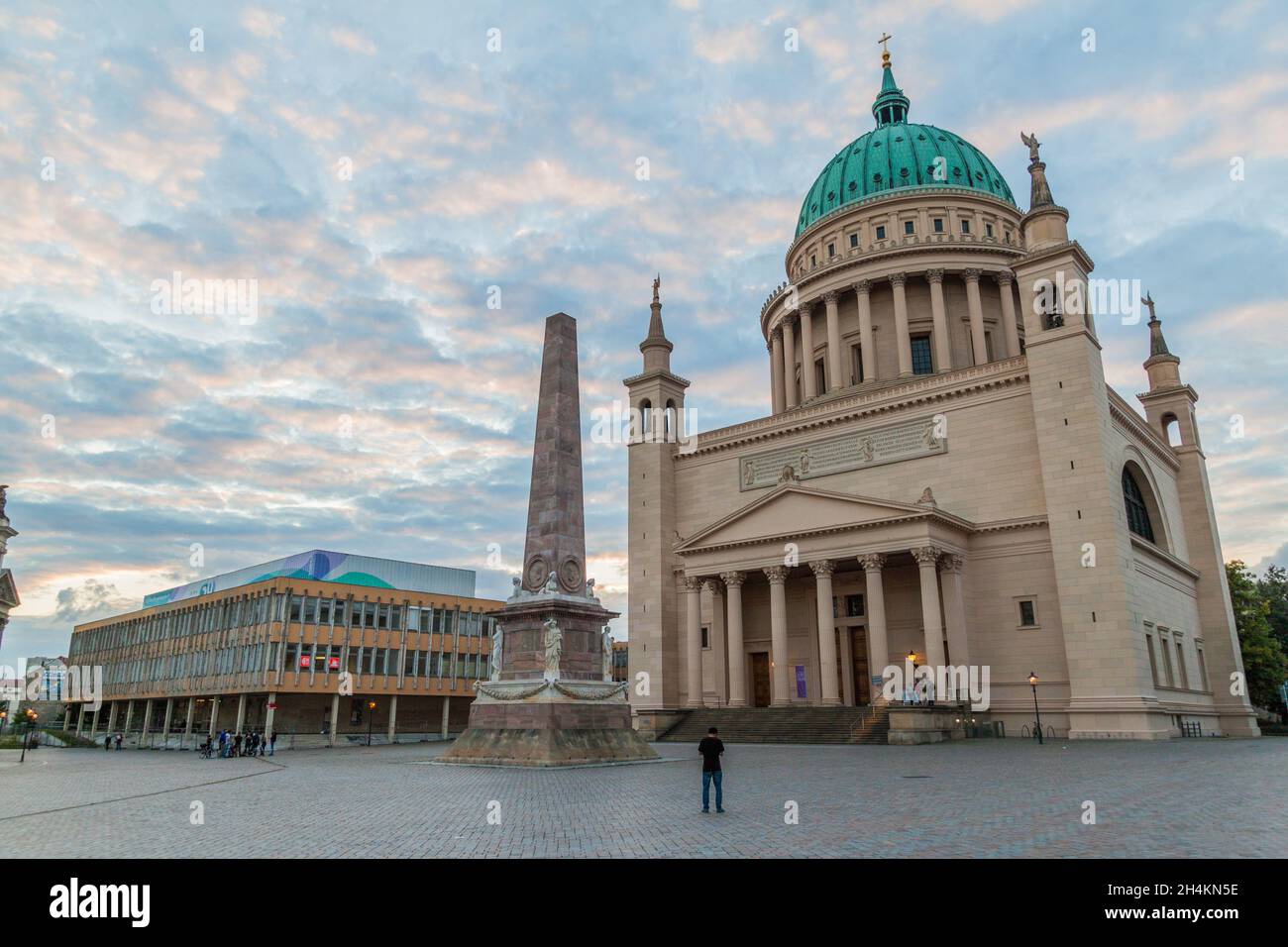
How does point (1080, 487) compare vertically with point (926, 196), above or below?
below

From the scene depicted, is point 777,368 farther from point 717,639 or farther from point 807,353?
point 717,639

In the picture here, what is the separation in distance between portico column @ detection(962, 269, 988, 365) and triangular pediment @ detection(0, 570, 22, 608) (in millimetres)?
61756

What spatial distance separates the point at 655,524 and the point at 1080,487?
26.1 meters

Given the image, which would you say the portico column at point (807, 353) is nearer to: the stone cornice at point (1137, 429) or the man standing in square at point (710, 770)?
the stone cornice at point (1137, 429)

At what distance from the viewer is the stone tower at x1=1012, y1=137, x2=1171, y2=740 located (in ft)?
121

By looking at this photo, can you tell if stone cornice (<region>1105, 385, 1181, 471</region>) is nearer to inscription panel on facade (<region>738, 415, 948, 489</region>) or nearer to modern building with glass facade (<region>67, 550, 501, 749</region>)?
inscription panel on facade (<region>738, 415, 948, 489</region>)

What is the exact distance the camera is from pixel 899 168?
68062 mm

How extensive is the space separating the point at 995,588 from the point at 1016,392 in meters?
10.5

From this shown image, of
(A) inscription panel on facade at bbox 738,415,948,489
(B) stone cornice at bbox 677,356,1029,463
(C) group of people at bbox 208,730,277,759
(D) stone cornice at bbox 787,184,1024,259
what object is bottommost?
(C) group of people at bbox 208,730,277,759

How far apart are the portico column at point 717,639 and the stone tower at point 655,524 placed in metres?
3.84

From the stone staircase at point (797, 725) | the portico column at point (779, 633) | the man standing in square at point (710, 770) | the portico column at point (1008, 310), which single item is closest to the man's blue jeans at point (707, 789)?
the man standing in square at point (710, 770)

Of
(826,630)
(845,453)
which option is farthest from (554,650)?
(845,453)

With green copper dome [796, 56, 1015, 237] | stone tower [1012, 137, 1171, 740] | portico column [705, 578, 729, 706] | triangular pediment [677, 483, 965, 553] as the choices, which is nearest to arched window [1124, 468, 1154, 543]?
stone tower [1012, 137, 1171, 740]
